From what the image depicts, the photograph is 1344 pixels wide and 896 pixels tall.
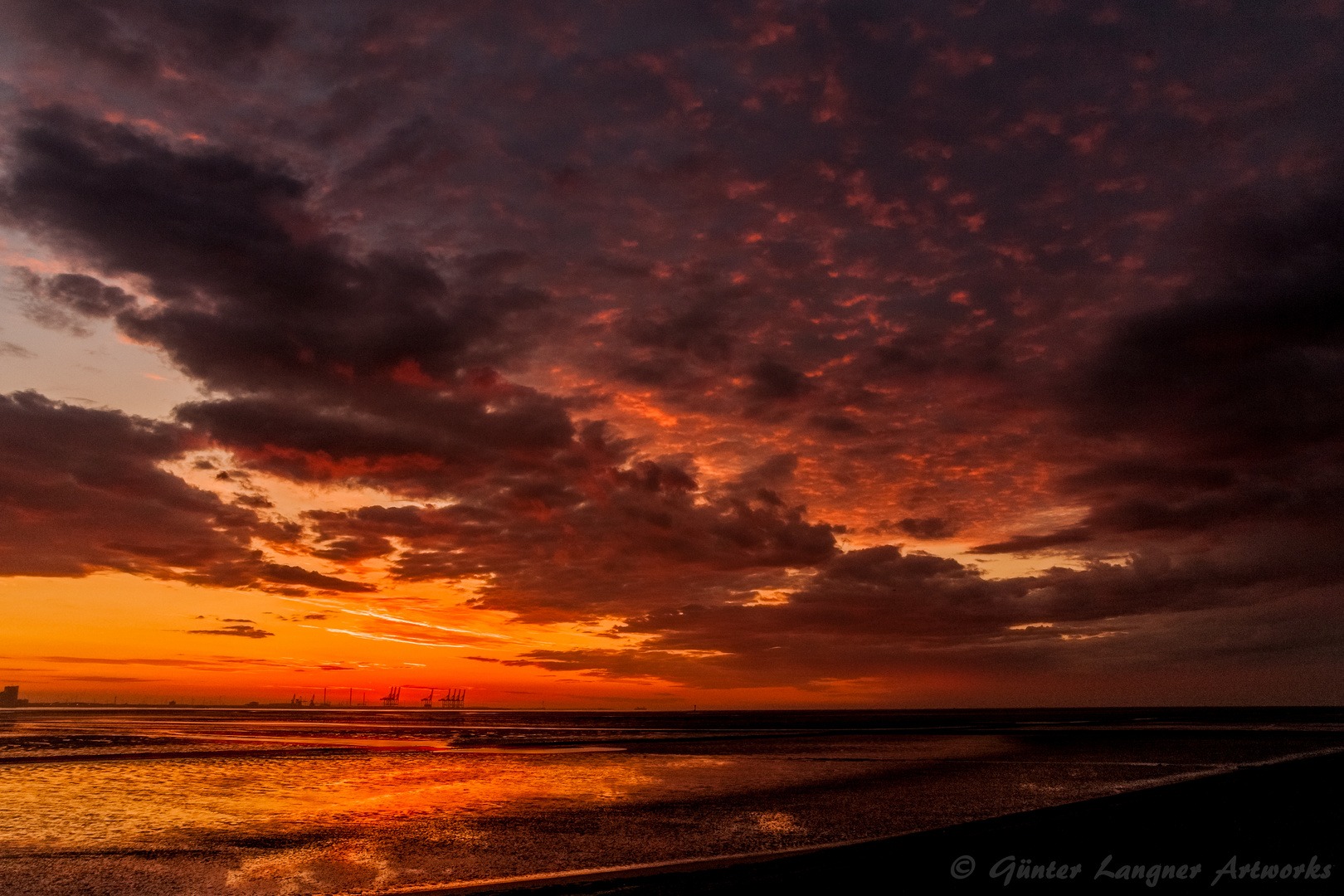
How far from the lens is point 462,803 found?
29453 mm

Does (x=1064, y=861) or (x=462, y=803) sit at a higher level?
(x=1064, y=861)

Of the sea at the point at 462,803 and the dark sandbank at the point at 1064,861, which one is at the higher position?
the dark sandbank at the point at 1064,861

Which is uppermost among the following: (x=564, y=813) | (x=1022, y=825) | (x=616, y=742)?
(x=1022, y=825)

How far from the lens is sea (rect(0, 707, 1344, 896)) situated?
61.2ft

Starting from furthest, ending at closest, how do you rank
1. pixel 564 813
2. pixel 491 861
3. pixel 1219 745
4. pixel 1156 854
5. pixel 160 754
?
pixel 1219 745
pixel 160 754
pixel 564 813
pixel 491 861
pixel 1156 854

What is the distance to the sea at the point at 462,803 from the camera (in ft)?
61.2

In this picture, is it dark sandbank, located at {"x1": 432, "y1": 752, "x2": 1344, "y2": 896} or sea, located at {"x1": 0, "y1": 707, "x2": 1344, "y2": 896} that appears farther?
sea, located at {"x1": 0, "y1": 707, "x2": 1344, "y2": 896}

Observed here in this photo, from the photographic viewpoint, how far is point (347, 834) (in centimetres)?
2288

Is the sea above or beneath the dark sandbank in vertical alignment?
beneath

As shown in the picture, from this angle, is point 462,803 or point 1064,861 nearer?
point 1064,861

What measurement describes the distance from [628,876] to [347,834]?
1131 centimetres

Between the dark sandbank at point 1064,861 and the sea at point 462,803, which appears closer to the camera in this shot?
the dark sandbank at point 1064,861

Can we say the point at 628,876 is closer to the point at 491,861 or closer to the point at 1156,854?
the point at 491,861

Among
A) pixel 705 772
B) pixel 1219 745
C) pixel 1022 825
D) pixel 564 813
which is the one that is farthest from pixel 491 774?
pixel 1219 745
